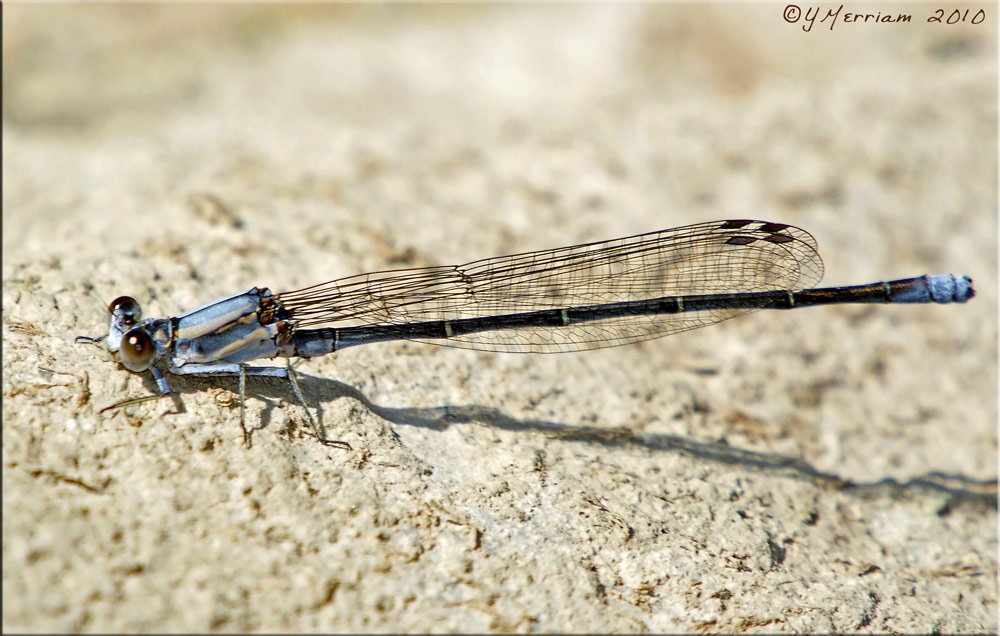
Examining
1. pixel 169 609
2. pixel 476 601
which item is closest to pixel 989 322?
pixel 476 601

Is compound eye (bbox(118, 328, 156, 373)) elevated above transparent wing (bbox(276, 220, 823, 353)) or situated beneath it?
situated beneath

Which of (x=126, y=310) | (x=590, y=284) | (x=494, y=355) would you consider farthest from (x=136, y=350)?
(x=590, y=284)

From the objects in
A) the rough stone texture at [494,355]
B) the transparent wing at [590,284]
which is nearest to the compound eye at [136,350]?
the rough stone texture at [494,355]

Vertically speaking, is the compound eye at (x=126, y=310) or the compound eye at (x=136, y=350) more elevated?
the compound eye at (x=126, y=310)

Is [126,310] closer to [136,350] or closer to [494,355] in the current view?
[136,350]

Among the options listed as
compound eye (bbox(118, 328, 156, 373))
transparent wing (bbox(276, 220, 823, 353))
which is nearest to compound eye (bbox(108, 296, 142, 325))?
compound eye (bbox(118, 328, 156, 373))

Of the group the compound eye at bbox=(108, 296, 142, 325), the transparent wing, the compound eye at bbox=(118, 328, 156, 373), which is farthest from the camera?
the transparent wing

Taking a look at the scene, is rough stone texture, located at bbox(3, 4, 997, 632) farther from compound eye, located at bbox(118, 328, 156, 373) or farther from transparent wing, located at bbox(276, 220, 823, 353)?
transparent wing, located at bbox(276, 220, 823, 353)

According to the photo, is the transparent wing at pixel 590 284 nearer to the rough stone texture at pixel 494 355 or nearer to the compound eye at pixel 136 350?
the rough stone texture at pixel 494 355
